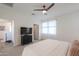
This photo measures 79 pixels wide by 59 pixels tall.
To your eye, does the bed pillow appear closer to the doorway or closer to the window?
the window

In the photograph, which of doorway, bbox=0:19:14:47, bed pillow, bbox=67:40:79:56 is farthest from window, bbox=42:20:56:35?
doorway, bbox=0:19:14:47

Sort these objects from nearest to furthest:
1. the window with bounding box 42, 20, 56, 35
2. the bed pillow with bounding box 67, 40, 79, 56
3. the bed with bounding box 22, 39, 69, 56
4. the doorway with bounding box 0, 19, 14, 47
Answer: the bed pillow with bounding box 67, 40, 79, 56, the bed with bounding box 22, 39, 69, 56, the doorway with bounding box 0, 19, 14, 47, the window with bounding box 42, 20, 56, 35

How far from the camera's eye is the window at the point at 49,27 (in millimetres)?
1865

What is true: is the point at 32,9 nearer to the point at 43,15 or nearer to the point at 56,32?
the point at 43,15

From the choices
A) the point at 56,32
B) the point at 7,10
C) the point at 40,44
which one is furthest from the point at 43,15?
the point at 7,10

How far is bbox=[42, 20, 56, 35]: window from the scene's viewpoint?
1.87 m

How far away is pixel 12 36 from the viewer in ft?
6.16

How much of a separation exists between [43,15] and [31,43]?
1.90 ft

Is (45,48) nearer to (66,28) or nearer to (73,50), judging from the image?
(73,50)

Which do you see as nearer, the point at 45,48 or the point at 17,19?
the point at 45,48

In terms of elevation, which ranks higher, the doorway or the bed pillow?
the doorway

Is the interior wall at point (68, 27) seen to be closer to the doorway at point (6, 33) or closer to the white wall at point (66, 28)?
the white wall at point (66, 28)

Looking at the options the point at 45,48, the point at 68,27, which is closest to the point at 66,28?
the point at 68,27

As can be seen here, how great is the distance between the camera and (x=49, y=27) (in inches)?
74.2
